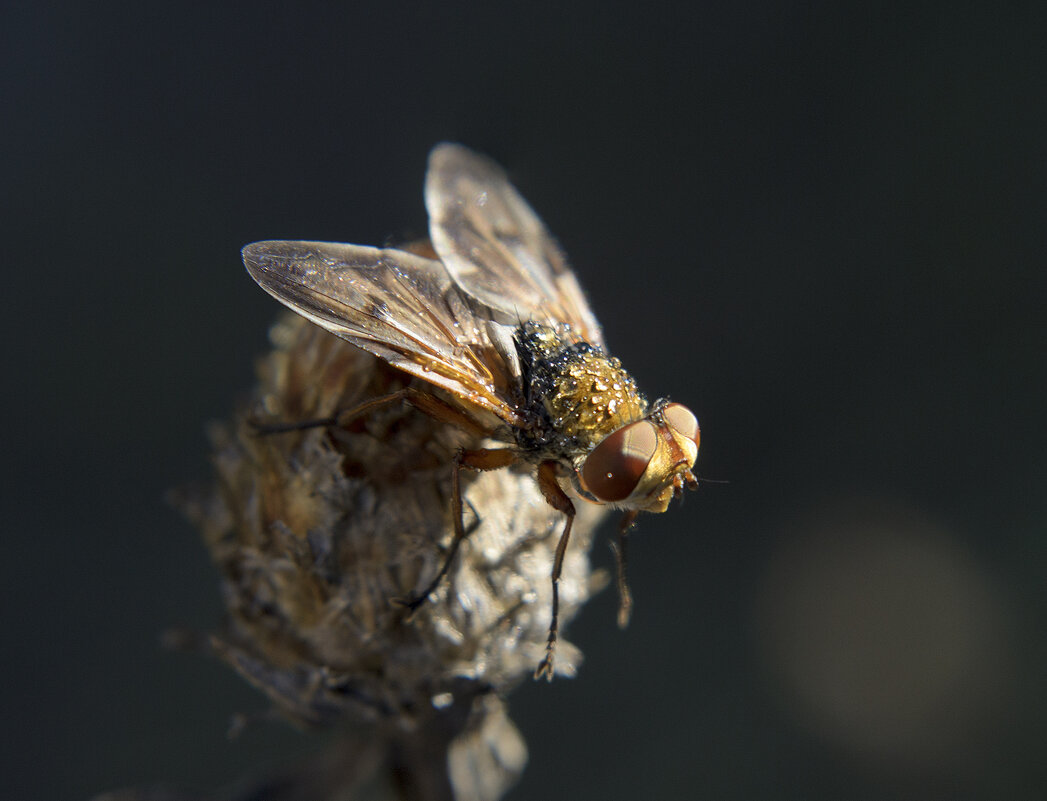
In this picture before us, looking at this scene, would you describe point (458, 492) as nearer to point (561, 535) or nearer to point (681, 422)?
point (561, 535)

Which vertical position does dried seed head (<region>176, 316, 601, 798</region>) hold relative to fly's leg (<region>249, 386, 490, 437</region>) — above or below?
below

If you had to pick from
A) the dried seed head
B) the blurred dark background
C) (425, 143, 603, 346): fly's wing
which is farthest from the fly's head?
the blurred dark background

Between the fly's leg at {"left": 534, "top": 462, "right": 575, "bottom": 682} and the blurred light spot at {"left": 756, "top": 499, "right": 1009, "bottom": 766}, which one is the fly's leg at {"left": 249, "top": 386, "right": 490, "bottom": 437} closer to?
the fly's leg at {"left": 534, "top": 462, "right": 575, "bottom": 682}

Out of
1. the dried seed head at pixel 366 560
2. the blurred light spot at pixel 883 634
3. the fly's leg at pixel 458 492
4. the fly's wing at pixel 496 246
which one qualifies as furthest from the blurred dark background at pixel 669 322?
the fly's leg at pixel 458 492

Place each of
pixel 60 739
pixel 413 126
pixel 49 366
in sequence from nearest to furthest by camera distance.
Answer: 1. pixel 60 739
2. pixel 49 366
3. pixel 413 126

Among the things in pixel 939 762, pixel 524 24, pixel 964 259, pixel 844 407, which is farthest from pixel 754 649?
pixel 524 24

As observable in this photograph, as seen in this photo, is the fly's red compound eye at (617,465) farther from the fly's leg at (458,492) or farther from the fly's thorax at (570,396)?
the fly's leg at (458,492)

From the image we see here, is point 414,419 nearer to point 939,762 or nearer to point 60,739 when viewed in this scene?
point 60,739
